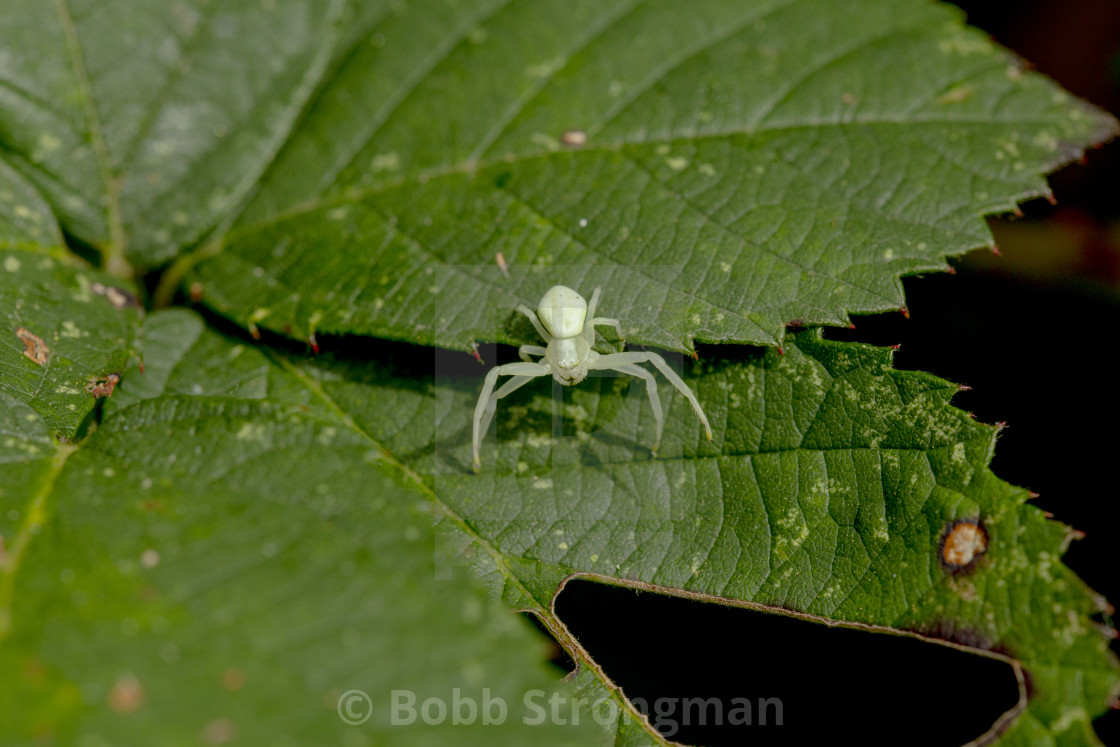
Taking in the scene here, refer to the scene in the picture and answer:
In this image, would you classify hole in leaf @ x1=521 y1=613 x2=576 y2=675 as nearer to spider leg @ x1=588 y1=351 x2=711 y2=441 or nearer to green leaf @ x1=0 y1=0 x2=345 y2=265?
spider leg @ x1=588 y1=351 x2=711 y2=441

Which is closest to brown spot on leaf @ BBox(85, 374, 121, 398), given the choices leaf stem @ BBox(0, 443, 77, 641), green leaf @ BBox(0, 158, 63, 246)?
leaf stem @ BBox(0, 443, 77, 641)

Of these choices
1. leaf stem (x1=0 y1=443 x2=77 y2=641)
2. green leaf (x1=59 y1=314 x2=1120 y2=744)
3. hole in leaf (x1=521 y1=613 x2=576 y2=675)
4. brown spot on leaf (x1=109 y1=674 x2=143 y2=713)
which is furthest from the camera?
hole in leaf (x1=521 y1=613 x2=576 y2=675)

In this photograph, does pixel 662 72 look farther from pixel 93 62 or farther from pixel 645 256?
pixel 93 62

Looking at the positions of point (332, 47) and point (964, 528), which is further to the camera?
point (332, 47)

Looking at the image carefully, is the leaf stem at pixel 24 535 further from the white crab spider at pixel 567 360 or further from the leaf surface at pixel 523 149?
the white crab spider at pixel 567 360

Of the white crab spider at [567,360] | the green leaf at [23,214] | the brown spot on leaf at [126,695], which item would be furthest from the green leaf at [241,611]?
the green leaf at [23,214]

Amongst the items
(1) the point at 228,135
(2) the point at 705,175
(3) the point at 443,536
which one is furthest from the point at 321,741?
(1) the point at 228,135
